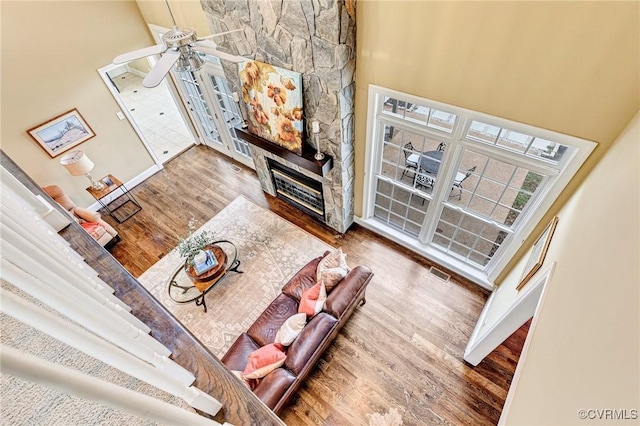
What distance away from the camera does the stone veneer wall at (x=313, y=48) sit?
2699 millimetres

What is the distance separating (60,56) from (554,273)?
634 cm

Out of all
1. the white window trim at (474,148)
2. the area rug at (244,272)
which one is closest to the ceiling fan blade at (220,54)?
the white window trim at (474,148)

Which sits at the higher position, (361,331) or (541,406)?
(541,406)

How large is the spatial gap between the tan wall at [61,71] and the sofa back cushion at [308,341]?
4808mm

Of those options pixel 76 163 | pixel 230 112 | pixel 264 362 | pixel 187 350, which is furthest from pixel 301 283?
pixel 76 163

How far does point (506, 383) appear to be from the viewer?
10.3 ft

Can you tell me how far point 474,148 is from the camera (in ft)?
9.52

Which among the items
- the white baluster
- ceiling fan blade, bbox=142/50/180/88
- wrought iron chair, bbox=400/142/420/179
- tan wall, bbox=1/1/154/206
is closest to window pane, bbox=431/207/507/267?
wrought iron chair, bbox=400/142/420/179

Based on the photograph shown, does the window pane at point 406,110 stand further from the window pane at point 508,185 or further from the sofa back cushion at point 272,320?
the sofa back cushion at point 272,320

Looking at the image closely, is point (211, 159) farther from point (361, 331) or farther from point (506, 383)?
point (506, 383)

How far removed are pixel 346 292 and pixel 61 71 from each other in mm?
5172

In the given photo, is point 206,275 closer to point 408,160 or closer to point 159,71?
point 159,71

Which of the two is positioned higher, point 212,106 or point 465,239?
point 212,106

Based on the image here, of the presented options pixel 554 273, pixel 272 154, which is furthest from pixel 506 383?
pixel 272 154
